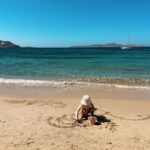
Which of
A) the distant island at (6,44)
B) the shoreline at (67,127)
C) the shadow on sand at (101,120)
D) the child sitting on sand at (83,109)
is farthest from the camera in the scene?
the distant island at (6,44)

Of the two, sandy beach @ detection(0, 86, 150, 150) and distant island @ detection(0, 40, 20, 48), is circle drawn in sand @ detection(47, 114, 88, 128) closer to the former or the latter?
sandy beach @ detection(0, 86, 150, 150)

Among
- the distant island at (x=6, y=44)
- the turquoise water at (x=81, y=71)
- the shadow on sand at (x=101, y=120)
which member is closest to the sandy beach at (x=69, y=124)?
the shadow on sand at (x=101, y=120)

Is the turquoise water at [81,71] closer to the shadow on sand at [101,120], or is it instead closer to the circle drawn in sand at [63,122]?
the shadow on sand at [101,120]

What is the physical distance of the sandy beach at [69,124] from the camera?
5.82 m

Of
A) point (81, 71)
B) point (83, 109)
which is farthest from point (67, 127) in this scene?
point (81, 71)

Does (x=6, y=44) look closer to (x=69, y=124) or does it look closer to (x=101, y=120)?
(x=101, y=120)

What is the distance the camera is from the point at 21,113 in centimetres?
832

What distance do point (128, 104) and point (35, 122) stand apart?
3783 mm

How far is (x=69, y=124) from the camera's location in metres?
7.20

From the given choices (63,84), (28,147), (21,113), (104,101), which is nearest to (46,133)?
(28,147)

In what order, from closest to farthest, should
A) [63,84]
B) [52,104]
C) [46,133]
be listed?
[46,133], [52,104], [63,84]

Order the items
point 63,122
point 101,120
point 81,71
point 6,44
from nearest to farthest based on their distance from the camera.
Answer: point 63,122
point 101,120
point 81,71
point 6,44

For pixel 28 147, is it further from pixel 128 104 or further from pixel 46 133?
pixel 128 104

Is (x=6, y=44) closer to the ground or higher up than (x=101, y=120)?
higher up
